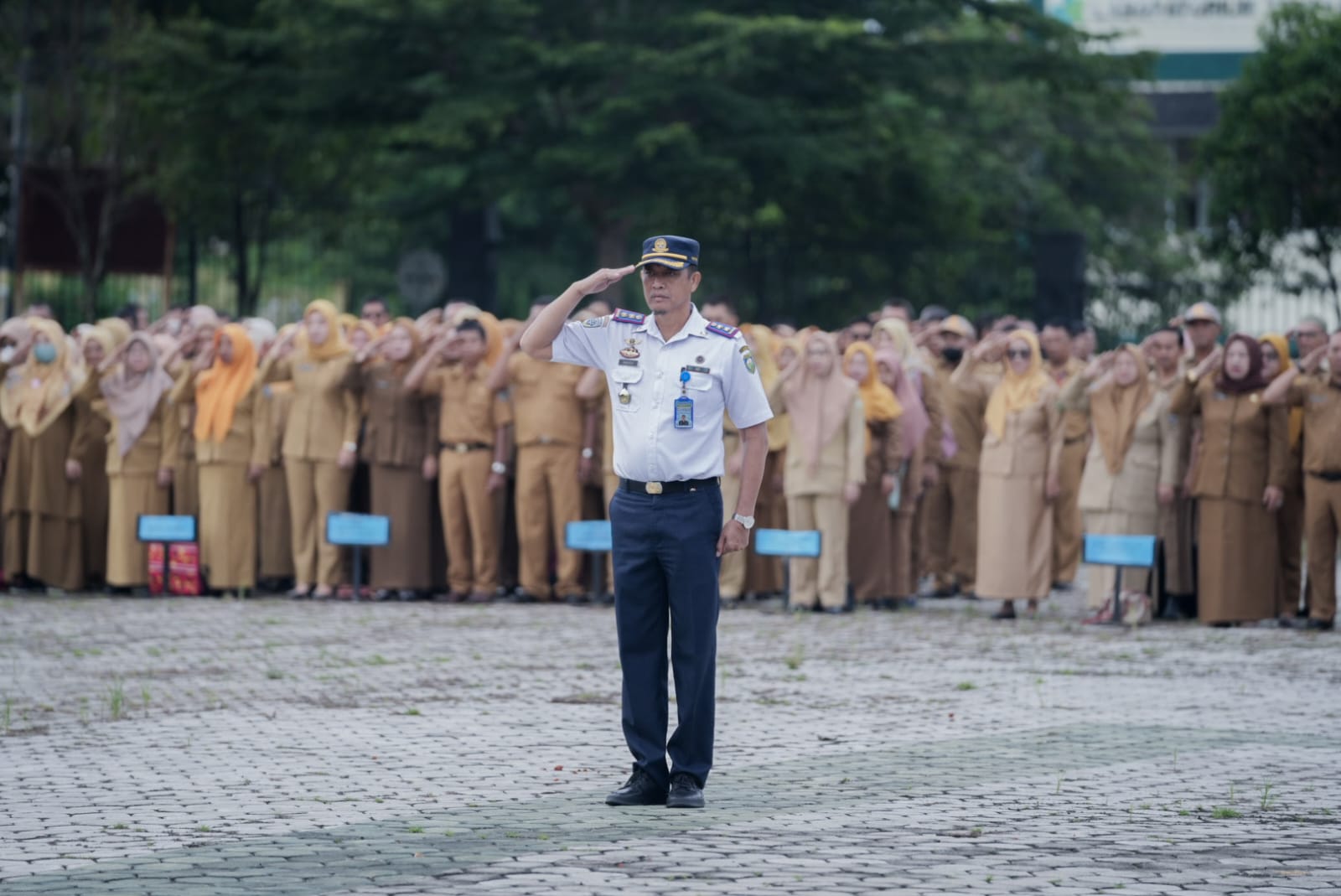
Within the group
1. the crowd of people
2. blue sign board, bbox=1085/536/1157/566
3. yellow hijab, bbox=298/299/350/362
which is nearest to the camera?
blue sign board, bbox=1085/536/1157/566

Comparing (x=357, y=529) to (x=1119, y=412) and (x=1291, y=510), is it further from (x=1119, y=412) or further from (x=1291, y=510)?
(x=1291, y=510)

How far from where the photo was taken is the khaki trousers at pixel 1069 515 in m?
19.0

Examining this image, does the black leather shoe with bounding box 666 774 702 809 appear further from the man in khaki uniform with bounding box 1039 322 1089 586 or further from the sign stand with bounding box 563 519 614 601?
the man in khaki uniform with bounding box 1039 322 1089 586

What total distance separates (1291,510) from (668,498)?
9.13 meters

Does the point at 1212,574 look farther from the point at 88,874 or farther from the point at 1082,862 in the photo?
the point at 88,874

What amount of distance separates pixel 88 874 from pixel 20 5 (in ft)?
80.0

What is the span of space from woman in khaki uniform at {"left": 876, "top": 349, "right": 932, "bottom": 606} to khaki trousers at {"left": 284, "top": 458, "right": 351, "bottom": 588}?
4265 millimetres

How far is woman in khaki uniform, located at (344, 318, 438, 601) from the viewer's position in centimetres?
1758

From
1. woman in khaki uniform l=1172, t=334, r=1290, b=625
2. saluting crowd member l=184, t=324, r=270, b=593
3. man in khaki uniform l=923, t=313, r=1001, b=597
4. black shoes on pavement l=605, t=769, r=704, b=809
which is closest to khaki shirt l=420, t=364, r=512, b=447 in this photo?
saluting crowd member l=184, t=324, r=270, b=593

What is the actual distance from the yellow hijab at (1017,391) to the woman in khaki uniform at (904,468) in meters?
0.71

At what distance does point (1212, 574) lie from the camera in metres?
16.2

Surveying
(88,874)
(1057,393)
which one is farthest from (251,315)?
(88,874)

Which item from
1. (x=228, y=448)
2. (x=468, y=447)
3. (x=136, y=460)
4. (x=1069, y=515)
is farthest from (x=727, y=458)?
(x=136, y=460)

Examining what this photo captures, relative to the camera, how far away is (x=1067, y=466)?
19.0 m
